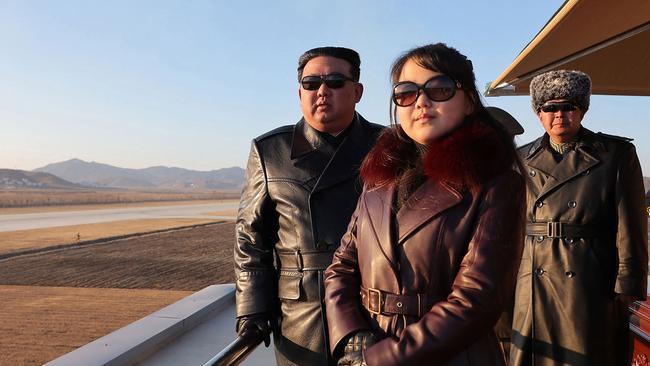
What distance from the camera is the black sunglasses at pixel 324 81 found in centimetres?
212

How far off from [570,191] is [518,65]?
1471mm

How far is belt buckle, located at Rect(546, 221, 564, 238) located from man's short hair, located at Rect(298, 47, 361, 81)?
1413 millimetres

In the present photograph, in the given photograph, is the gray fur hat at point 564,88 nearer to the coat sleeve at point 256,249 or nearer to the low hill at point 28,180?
the coat sleeve at point 256,249

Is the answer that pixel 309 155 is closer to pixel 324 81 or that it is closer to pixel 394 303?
pixel 324 81

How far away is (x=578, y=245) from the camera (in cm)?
264

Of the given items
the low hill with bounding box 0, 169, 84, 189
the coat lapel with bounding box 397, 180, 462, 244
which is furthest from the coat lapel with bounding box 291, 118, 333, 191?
the low hill with bounding box 0, 169, 84, 189

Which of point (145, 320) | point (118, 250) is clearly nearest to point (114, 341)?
point (145, 320)

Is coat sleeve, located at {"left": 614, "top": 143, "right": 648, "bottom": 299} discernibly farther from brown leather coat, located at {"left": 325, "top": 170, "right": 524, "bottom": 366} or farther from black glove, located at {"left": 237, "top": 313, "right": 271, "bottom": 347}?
black glove, located at {"left": 237, "top": 313, "right": 271, "bottom": 347}

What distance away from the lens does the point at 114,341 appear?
3.73 m

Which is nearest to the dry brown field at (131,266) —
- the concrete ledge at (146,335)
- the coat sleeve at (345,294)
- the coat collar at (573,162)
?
the concrete ledge at (146,335)

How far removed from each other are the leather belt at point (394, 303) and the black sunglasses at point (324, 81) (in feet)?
3.40

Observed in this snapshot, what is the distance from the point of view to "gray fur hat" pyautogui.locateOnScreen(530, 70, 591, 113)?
2.68 metres

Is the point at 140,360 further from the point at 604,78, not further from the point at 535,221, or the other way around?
the point at 604,78

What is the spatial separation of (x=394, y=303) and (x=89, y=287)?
8828mm
